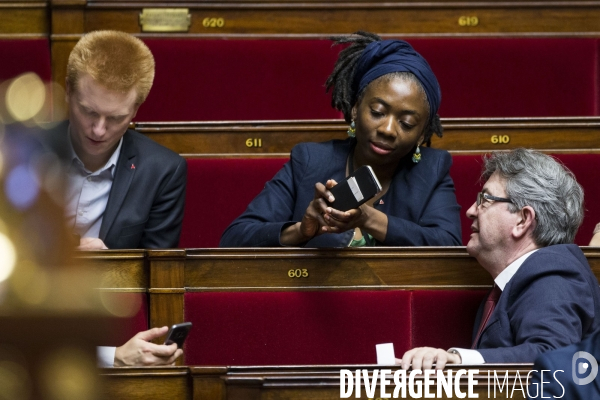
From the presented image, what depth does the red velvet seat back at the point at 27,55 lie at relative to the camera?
139cm

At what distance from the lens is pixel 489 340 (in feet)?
2.84

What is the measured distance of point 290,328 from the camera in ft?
3.19

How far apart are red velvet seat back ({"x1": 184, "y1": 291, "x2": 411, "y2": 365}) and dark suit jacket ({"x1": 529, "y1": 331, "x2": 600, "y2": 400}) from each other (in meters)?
0.34

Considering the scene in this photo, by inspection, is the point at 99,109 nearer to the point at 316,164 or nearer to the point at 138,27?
the point at 316,164

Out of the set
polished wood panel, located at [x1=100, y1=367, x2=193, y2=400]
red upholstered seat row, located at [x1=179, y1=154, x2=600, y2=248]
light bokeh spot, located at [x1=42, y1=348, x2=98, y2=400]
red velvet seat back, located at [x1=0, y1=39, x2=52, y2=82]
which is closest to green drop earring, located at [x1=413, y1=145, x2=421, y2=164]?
red upholstered seat row, located at [x1=179, y1=154, x2=600, y2=248]

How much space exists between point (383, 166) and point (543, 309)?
0.37m

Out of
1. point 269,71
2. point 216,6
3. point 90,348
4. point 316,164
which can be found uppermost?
point 216,6

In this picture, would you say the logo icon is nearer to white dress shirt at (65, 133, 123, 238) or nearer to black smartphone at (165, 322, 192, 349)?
black smartphone at (165, 322, 192, 349)

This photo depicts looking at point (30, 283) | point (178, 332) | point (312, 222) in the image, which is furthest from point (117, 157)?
point (30, 283)

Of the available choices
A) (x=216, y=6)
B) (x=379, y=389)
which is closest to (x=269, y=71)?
(x=216, y=6)

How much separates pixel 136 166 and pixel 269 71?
44 cm

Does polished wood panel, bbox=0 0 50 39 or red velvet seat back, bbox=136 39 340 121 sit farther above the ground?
polished wood panel, bbox=0 0 50 39

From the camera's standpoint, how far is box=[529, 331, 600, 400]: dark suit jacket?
0.59 m

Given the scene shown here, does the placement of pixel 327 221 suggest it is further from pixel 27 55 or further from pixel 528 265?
pixel 27 55
